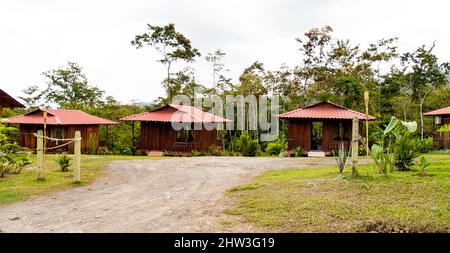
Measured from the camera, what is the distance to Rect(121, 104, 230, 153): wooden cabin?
25.9 meters

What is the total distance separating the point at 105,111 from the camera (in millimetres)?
35312

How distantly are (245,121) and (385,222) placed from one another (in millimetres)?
25759

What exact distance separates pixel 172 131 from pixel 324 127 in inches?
389

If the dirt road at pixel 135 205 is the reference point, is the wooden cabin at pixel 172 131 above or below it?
above

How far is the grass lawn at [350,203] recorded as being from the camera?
5734mm

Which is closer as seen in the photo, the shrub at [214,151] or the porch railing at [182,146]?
the shrub at [214,151]

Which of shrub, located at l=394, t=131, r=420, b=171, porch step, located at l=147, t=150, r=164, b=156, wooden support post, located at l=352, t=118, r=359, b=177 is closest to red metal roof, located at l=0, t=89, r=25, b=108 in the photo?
porch step, located at l=147, t=150, r=164, b=156

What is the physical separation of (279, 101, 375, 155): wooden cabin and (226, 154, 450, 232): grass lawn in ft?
48.0

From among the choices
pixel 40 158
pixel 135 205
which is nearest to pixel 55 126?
pixel 40 158

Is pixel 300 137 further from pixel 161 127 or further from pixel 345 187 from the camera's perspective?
pixel 345 187

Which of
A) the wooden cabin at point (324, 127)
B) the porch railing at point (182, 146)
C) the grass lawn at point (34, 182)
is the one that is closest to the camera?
the grass lawn at point (34, 182)

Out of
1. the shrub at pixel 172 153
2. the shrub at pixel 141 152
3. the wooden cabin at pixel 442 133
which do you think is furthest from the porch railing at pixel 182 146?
the wooden cabin at pixel 442 133

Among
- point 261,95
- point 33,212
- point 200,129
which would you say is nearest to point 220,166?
point 33,212
